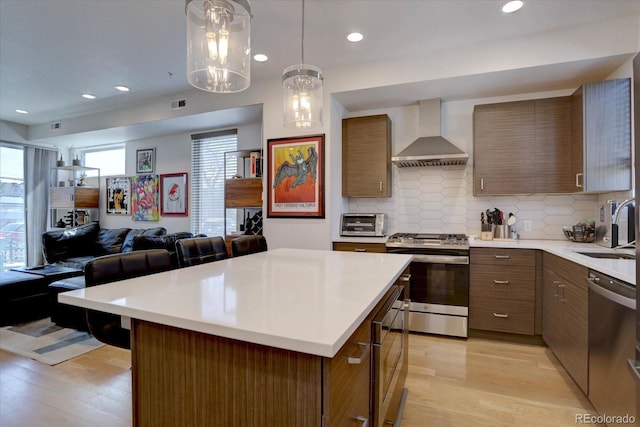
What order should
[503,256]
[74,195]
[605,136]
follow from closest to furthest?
[605,136], [503,256], [74,195]

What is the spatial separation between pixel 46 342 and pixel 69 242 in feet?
9.09

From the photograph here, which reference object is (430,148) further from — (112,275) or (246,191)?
(112,275)

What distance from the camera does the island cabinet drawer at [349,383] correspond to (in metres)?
0.80

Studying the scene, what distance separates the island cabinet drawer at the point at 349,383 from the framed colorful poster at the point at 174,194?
4798 millimetres

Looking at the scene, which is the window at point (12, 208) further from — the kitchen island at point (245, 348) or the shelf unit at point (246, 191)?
the kitchen island at point (245, 348)

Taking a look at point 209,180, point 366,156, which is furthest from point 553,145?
point 209,180

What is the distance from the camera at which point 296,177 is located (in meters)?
3.59

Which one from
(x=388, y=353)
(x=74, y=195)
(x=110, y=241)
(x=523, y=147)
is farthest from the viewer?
(x=74, y=195)

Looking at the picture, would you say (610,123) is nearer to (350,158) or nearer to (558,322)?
(558,322)

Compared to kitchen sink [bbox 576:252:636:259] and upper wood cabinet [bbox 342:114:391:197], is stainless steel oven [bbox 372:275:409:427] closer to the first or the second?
kitchen sink [bbox 576:252:636:259]

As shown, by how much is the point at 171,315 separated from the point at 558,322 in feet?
9.24

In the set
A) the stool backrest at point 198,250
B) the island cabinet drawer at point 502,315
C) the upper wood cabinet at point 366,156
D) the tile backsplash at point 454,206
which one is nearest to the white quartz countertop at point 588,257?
the tile backsplash at point 454,206

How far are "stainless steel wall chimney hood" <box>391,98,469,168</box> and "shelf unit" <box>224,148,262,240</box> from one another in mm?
1748

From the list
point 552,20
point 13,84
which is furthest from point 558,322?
point 13,84
